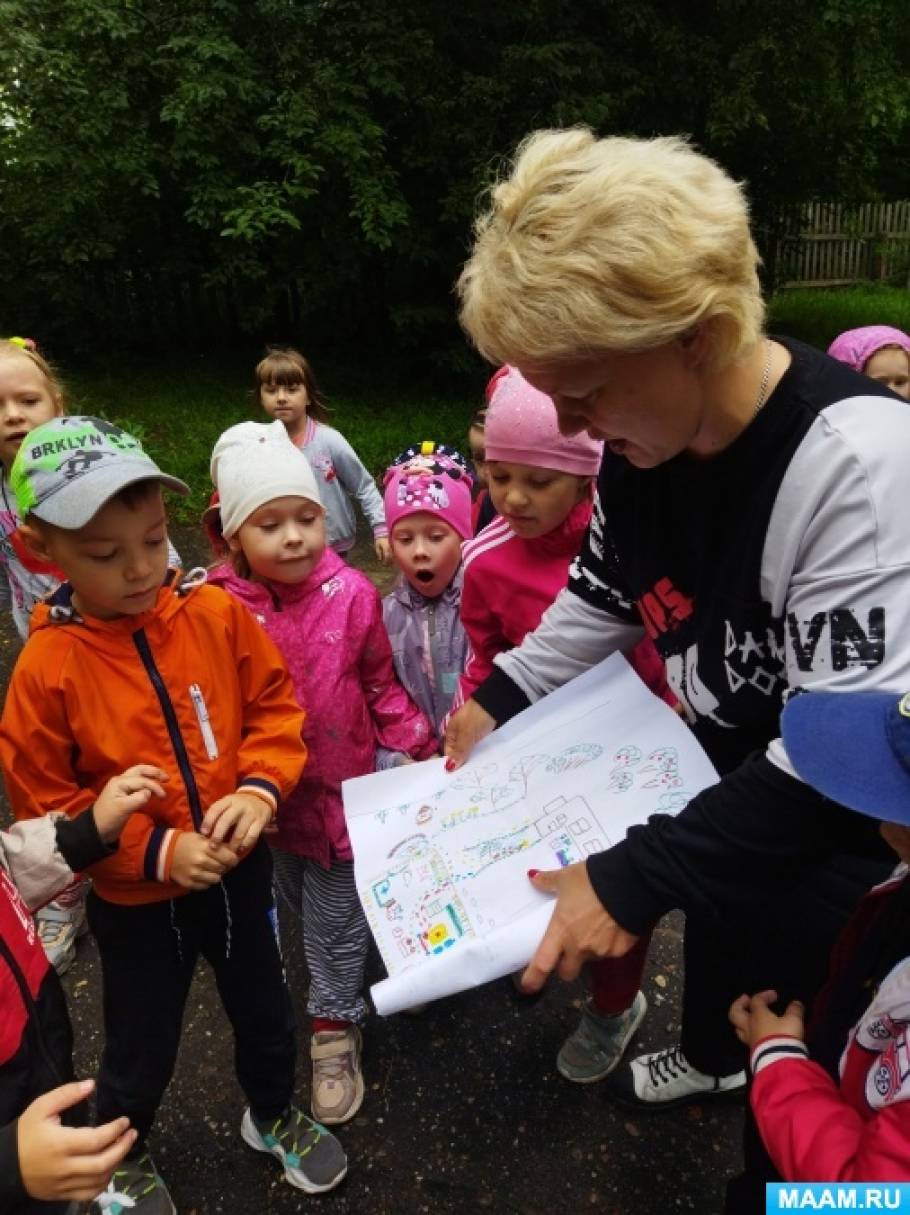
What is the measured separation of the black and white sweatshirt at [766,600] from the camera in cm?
113

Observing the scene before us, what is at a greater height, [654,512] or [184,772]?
[654,512]

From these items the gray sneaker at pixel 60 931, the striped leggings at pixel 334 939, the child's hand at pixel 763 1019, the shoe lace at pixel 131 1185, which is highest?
the child's hand at pixel 763 1019

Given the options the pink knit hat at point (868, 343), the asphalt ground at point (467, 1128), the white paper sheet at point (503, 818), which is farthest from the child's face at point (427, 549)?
the pink knit hat at point (868, 343)

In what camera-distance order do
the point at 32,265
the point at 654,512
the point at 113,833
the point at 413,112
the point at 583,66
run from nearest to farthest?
1. the point at 654,512
2. the point at 113,833
3. the point at 583,66
4. the point at 413,112
5. the point at 32,265

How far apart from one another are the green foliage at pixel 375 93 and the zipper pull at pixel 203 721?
7.30 meters

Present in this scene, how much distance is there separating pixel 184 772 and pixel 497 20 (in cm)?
928

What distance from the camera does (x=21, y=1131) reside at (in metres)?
1.22

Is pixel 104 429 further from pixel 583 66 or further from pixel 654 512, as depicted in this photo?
pixel 583 66

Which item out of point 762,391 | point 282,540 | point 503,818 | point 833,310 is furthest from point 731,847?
point 833,310

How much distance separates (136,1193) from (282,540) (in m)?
1.56

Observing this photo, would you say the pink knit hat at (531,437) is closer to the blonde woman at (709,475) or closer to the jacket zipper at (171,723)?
the blonde woman at (709,475)

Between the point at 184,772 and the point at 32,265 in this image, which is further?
the point at 32,265

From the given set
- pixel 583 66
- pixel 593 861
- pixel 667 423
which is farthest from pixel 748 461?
pixel 583 66

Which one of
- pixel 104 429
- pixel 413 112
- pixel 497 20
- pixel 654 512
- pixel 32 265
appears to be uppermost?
pixel 497 20
